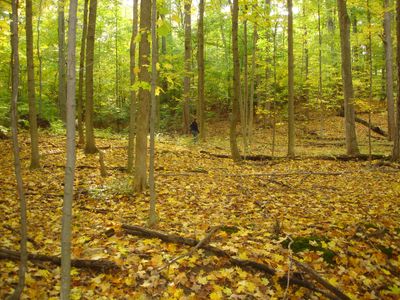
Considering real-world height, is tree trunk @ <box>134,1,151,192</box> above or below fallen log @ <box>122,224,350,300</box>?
above

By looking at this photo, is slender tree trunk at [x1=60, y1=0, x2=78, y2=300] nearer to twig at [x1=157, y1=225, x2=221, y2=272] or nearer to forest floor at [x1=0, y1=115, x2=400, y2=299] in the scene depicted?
forest floor at [x1=0, y1=115, x2=400, y2=299]

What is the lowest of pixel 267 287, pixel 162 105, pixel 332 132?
pixel 267 287

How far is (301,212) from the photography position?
22.2 feet

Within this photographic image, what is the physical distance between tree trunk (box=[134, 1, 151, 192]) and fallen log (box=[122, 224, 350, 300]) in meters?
1.97

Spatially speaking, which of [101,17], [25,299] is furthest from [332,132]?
[25,299]

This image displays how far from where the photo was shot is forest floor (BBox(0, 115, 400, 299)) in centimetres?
420

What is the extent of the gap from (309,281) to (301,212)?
247 centimetres

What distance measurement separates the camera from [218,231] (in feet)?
18.3

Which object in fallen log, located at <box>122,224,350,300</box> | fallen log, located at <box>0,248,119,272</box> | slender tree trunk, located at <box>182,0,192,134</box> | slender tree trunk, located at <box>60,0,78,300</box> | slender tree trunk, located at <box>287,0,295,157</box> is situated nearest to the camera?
slender tree trunk, located at <box>60,0,78,300</box>

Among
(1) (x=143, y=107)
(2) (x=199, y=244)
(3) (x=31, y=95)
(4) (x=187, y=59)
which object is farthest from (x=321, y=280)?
(4) (x=187, y=59)

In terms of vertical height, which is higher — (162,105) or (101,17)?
(101,17)

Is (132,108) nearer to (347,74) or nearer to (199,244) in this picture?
(199,244)

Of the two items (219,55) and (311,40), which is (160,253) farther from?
(311,40)

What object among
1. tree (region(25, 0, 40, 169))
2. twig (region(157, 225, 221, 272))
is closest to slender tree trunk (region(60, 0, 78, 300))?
twig (region(157, 225, 221, 272))
